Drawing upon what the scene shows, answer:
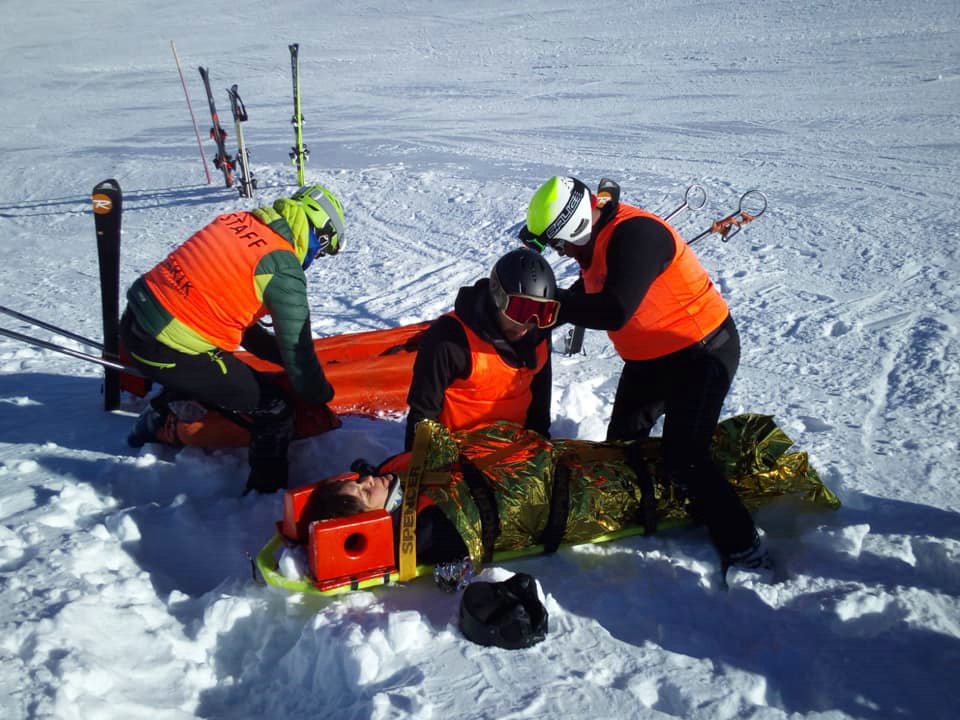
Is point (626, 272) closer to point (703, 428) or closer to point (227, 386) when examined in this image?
point (703, 428)

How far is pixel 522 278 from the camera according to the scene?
3428mm

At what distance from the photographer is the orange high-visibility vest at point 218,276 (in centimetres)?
369

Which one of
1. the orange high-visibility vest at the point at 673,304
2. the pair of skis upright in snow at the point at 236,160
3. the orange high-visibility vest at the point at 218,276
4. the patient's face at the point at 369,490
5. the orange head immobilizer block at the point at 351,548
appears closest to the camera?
the orange head immobilizer block at the point at 351,548

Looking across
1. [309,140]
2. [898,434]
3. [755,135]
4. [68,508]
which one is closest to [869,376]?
[898,434]

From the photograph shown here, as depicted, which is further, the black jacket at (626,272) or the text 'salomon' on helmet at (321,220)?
the text 'salomon' on helmet at (321,220)

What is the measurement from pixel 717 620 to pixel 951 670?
78cm

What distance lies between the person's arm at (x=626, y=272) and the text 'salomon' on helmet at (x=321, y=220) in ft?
4.21

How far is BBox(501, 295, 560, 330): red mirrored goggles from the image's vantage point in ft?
11.3

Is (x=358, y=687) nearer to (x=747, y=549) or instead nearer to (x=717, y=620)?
(x=717, y=620)

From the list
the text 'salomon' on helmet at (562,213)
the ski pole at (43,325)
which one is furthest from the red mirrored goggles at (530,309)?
the ski pole at (43,325)

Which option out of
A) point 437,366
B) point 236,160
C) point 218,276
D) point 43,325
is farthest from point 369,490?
point 236,160

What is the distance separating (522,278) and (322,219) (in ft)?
3.59

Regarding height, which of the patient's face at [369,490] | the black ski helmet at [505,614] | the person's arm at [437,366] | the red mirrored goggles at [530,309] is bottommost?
the black ski helmet at [505,614]

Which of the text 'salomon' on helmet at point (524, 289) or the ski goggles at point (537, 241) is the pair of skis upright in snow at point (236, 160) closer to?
the ski goggles at point (537, 241)
